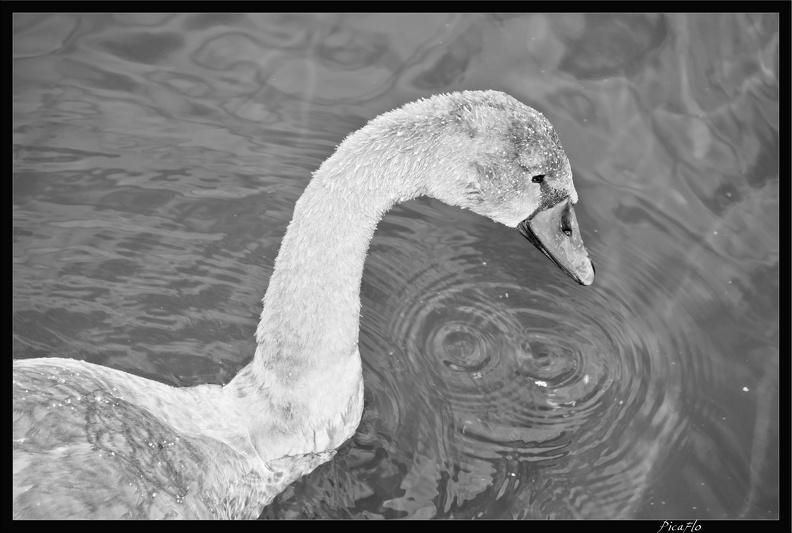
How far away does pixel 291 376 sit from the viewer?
4.63 metres

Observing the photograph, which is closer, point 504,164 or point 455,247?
point 504,164

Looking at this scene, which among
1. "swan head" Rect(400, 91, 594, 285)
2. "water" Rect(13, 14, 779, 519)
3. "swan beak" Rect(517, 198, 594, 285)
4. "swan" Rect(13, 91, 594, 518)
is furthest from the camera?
"water" Rect(13, 14, 779, 519)

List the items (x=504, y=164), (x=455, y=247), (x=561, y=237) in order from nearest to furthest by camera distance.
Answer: (x=504, y=164) → (x=561, y=237) → (x=455, y=247)

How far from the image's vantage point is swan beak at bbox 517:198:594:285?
4930 millimetres

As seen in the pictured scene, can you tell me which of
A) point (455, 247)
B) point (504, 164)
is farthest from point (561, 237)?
point (455, 247)

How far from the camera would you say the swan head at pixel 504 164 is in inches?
172

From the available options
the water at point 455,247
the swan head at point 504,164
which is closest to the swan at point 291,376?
the swan head at point 504,164

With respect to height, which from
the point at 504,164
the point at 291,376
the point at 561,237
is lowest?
the point at 291,376

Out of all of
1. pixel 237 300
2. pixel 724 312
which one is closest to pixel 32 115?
pixel 237 300

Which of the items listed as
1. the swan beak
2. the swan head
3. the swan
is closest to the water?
the swan

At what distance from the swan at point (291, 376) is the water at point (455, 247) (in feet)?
1.70

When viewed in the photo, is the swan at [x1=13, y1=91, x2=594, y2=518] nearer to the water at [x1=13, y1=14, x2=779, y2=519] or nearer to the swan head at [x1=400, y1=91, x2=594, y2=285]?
the swan head at [x1=400, y1=91, x2=594, y2=285]

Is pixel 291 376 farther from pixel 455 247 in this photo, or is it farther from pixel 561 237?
pixel 455 247

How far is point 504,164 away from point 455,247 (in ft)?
5.89
